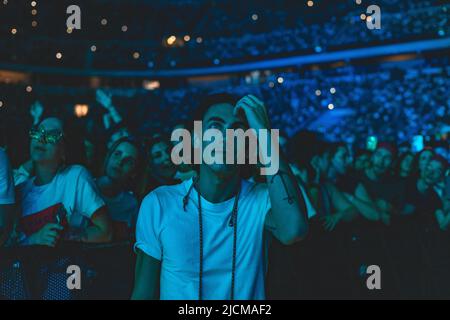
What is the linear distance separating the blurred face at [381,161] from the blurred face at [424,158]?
35cm

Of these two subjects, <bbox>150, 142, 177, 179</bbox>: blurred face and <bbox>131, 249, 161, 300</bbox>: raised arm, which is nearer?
<bbox>131, 249, 161, 300</bbox>: raised arm

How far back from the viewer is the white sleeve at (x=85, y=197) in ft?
10.5

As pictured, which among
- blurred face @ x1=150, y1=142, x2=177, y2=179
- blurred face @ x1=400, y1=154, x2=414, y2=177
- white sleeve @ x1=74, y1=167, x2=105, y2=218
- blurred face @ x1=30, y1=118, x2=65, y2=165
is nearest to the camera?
white sleeve @ x1=74, y1=167, x2=105, y2=218

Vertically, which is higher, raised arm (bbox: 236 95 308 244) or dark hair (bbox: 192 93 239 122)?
dark hair (bbox: 192 93 239 122)

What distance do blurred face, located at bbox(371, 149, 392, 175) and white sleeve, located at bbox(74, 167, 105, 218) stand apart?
320 cm

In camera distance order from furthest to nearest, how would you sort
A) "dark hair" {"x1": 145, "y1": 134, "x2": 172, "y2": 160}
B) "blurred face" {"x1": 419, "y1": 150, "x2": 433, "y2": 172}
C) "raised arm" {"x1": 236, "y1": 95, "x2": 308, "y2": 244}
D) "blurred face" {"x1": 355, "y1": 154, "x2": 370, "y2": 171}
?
"blurred face" {"x1": 355, "y1": 154, "x2": 370, "y2": 171} → "blurred face" {"x1": 419, "y1": 150, "x2": 433, "y2": 172} → "dark hair" {"x1": 145, "y1": 134, "x2": 172, "y2": 160} → "raised arm" {"x1": 236, "y1": 95, "x2": 308, "y2": 244}

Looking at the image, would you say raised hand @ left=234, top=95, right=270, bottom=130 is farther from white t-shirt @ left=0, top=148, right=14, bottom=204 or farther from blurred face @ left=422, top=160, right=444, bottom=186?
blurred face @ left=422, top=160, right=444, bottom=186

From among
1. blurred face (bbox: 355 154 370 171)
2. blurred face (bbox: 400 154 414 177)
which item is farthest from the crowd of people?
blurred face (bbox: 355 154 370 171)

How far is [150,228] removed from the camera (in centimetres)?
→ 231

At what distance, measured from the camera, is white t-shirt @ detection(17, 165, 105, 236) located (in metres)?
3.21

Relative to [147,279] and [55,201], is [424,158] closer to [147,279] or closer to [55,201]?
[55,201]

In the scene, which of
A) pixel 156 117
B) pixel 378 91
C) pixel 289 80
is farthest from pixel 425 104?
pixel 156 117

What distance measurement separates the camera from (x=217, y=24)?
3017 cm

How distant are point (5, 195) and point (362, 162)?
4.55 meters
